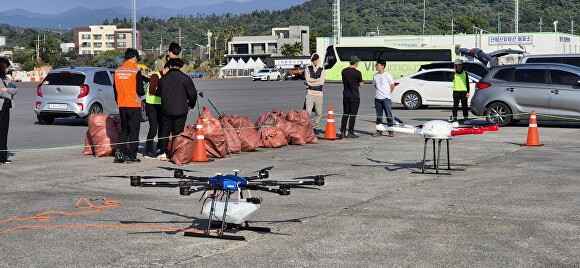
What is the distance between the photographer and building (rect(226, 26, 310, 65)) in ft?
556

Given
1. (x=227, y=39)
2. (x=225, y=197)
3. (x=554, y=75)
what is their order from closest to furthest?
(x=225, y=197), (x=554, y=75), (x=227, y=39)

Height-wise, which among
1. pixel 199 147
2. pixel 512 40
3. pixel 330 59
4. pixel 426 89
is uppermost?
pixel 512 40

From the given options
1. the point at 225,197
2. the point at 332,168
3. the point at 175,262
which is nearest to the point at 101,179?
the point at 332,168

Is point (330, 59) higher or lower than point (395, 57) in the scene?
lower

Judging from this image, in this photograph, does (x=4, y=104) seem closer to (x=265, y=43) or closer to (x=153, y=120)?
(x=153, y=120)

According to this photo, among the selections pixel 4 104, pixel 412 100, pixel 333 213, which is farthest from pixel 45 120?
pixel 333 213

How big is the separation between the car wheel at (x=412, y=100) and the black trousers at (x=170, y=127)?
1695 centimetres

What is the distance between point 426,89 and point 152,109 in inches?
660

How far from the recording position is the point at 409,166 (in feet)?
47.6

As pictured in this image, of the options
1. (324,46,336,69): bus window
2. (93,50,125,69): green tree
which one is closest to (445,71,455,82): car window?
(93,50,125,69): green tree

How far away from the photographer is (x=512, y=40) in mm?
92438

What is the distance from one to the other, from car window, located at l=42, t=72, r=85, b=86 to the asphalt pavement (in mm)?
7281

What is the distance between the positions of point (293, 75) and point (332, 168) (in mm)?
73118

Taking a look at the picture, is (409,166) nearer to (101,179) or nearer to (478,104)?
(101,179)
